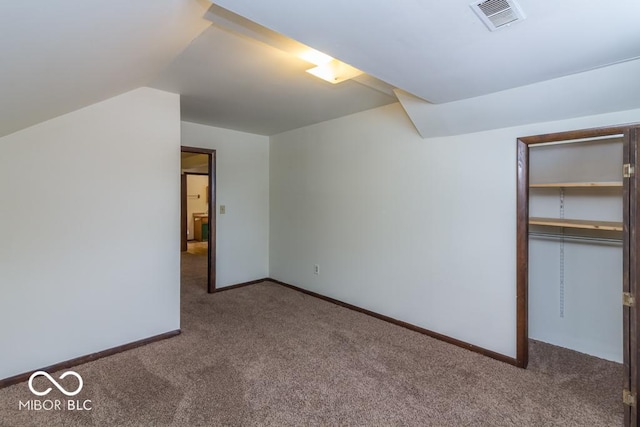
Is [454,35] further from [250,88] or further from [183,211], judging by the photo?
[183,211]

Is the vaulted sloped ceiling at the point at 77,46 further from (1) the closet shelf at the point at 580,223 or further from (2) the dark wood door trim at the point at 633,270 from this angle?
(1) the closet shelf at the point at 580,223

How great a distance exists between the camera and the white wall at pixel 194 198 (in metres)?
9.62

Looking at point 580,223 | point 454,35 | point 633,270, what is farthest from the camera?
point 580,223

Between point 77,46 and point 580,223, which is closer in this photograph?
point 77,46

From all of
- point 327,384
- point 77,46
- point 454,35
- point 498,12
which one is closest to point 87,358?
point 327,384

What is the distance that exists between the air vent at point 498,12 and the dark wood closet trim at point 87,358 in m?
3.36

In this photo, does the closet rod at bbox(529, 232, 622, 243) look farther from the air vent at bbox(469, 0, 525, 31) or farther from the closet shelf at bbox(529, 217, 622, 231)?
the air vent at bbox(469, 0, 525, 31)

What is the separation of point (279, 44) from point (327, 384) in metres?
2.32

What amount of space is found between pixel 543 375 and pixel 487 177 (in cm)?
157

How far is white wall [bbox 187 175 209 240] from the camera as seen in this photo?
9.62m

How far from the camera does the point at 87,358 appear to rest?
2543 millimetres

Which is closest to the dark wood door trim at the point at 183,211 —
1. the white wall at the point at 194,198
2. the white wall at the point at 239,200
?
the white wall at the point at 194,198

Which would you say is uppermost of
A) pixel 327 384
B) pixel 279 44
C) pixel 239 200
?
pixel 279 44

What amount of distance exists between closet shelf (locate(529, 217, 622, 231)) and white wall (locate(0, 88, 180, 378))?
3278mm
